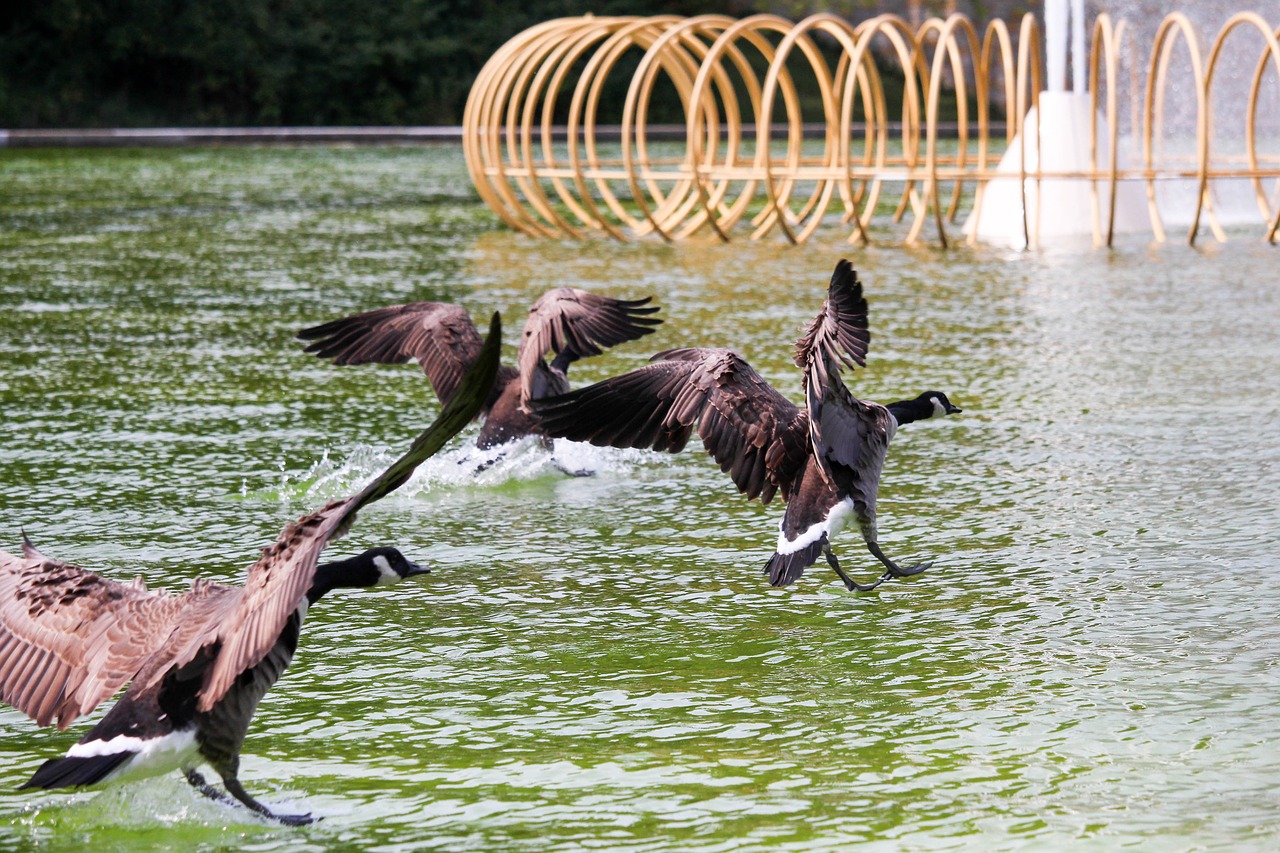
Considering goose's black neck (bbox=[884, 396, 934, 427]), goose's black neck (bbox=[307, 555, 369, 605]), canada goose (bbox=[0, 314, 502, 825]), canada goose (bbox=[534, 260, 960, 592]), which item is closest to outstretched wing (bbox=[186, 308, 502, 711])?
canada goose (bbox=[0, 314, 502, 825])

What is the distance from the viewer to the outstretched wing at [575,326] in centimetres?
525

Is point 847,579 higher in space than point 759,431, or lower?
lower

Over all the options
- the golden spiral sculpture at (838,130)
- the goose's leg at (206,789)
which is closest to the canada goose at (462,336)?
the goose's leg at (206,789)

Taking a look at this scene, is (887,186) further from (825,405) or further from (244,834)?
(244,834)

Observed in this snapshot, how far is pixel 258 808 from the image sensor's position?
2.90m

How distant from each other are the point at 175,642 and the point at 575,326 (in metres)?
2.61

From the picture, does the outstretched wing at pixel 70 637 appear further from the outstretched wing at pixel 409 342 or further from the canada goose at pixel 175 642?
the outstretched wing at pixel 409 342

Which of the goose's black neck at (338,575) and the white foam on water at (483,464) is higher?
the goose's black neck at (338,575)

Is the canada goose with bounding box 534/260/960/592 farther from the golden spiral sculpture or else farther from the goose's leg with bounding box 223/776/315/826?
the golden spiral sculpture

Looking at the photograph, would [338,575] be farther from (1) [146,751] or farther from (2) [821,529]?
(2) [821,529]

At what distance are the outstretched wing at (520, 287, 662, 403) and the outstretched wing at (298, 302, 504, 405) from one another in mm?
181

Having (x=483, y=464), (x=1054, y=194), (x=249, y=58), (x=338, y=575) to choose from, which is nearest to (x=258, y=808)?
(x=338, y=575)

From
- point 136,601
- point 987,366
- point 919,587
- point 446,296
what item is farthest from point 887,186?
point 136,601

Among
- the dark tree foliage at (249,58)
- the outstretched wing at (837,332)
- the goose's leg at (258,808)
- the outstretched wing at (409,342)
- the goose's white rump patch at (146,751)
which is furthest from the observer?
the dark tree foliage at (249,58)
